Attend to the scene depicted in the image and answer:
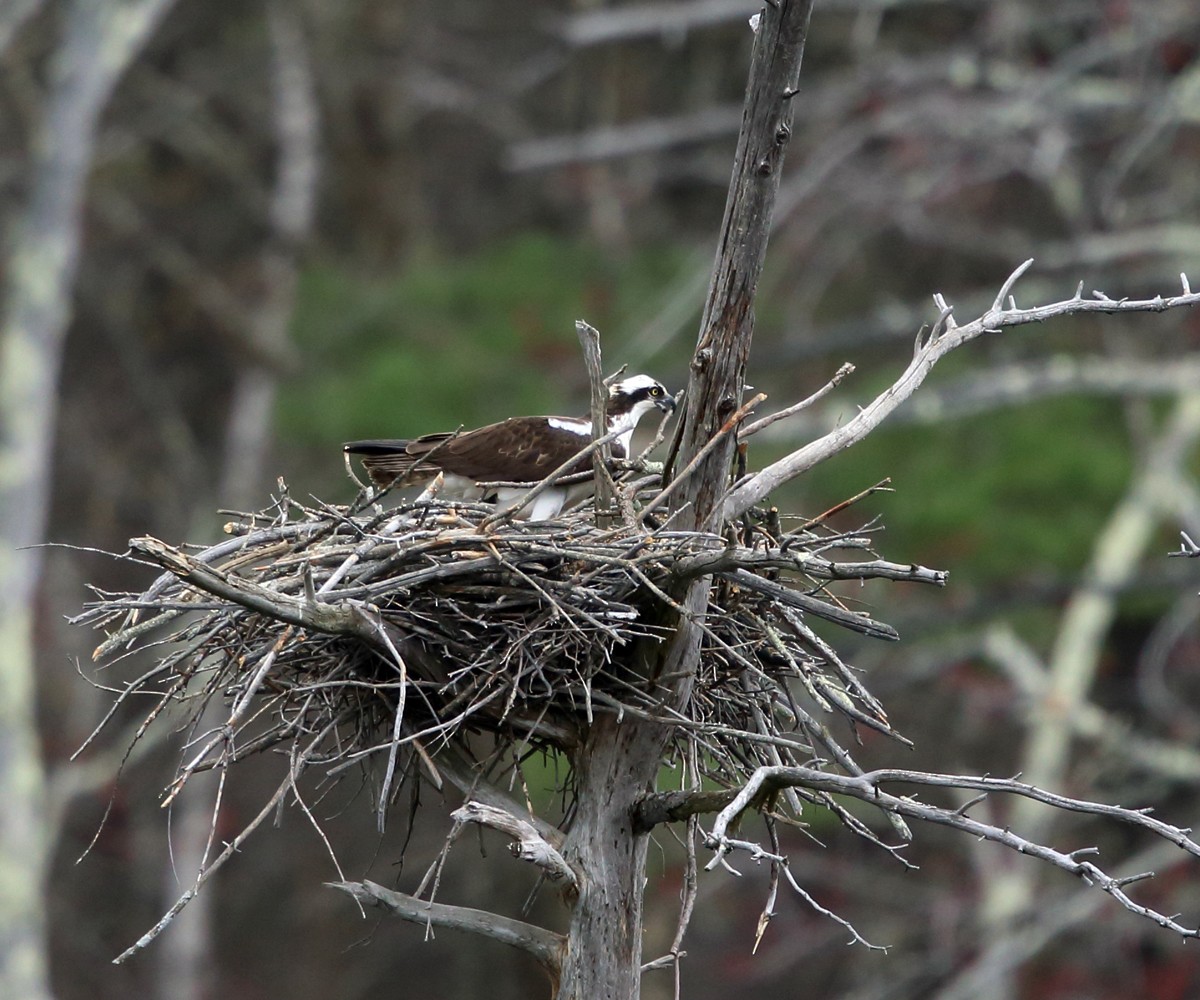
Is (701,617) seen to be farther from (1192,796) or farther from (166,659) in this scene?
(1192,796)

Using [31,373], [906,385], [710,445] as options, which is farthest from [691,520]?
[31,373]

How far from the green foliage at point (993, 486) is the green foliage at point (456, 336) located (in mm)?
2341

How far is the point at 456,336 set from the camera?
1399 cm

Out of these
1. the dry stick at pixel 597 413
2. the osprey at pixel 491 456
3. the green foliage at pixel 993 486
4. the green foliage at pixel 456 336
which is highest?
the green foliage at pixel 456 336

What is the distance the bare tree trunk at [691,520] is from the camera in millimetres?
4246

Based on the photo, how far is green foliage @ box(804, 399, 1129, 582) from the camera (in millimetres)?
12617

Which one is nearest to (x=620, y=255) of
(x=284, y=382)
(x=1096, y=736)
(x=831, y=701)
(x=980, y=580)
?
(x=284, y=382)

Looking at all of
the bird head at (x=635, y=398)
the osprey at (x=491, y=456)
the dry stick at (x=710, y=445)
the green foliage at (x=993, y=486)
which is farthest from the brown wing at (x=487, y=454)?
the green foliage at (x=993, y=486)

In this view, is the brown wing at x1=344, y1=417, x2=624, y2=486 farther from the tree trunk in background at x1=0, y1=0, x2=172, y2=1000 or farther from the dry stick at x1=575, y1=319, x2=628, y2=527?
the tree trunk in background at x1=0, y1=0, x2=172, y2=1000

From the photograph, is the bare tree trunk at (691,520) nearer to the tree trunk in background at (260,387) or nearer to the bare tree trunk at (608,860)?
the bare tree trunk at (608,860)

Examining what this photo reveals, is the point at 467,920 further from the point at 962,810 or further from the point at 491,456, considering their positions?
the point at 491,456

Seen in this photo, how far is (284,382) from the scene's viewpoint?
52.6 ft

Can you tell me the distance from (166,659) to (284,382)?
11.5 m

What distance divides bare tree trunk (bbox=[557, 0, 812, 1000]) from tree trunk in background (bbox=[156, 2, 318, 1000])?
12.5 m
